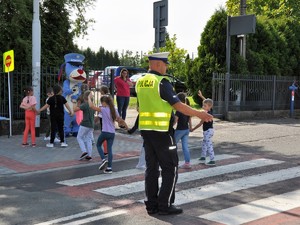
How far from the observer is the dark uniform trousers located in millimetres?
5344

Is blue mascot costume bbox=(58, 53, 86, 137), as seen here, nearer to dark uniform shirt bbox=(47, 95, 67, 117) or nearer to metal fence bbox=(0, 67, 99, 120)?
metal fence bbox=(0, 67, 99, 120)

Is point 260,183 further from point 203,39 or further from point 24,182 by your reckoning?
point 203,39

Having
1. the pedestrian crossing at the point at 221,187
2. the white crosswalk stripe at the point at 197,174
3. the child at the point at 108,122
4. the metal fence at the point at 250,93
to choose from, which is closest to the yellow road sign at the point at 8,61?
the child at the point at 108,122

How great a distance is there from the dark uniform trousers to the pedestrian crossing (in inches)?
16.2

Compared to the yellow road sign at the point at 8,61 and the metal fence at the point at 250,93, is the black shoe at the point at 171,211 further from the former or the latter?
the metal fence at the point at 250,93

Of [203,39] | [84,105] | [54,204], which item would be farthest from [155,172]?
[203,39]

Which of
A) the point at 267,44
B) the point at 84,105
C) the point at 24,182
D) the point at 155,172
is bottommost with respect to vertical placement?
the point at 24,182

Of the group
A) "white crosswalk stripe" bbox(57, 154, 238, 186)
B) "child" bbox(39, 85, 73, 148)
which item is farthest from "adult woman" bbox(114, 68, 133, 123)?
"white crosswalk stripe" bbox(57, 154, 238, 186)

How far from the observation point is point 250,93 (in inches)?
733

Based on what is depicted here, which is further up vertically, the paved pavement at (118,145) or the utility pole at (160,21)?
the utility pole at (160,21)

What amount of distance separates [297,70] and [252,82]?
4.77 meters

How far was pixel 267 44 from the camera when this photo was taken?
802 inches

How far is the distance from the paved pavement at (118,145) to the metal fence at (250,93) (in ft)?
3.30

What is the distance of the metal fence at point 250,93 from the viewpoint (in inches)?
687
